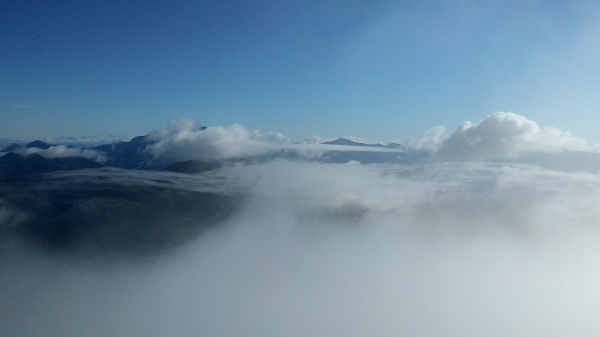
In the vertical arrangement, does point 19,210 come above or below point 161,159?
below

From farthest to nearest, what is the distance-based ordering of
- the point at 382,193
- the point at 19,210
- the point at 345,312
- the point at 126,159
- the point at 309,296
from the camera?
the point at 382,193 < the point at 126,159 < the point at 309,296 < the point at 345,312 < the point at 19,210

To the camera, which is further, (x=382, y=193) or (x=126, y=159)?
(x=382, y=193)

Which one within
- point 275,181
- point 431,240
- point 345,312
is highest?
point 275,181

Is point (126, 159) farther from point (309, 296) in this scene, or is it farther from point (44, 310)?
point (309, 296)

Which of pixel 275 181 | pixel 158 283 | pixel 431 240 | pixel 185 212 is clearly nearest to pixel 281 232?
pixel 275 181

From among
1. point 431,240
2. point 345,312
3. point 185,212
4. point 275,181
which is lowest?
point 345,312

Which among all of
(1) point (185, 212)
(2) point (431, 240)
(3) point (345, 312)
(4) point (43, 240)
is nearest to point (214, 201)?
(1) point (185, 212)

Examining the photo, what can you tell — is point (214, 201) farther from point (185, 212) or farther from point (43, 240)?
point (43, 240)

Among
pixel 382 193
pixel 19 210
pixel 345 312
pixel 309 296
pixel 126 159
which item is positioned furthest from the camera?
pixel 382 193

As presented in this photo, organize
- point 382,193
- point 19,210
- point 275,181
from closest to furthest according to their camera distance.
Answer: point 19,210
point 275,181
point 382,193
